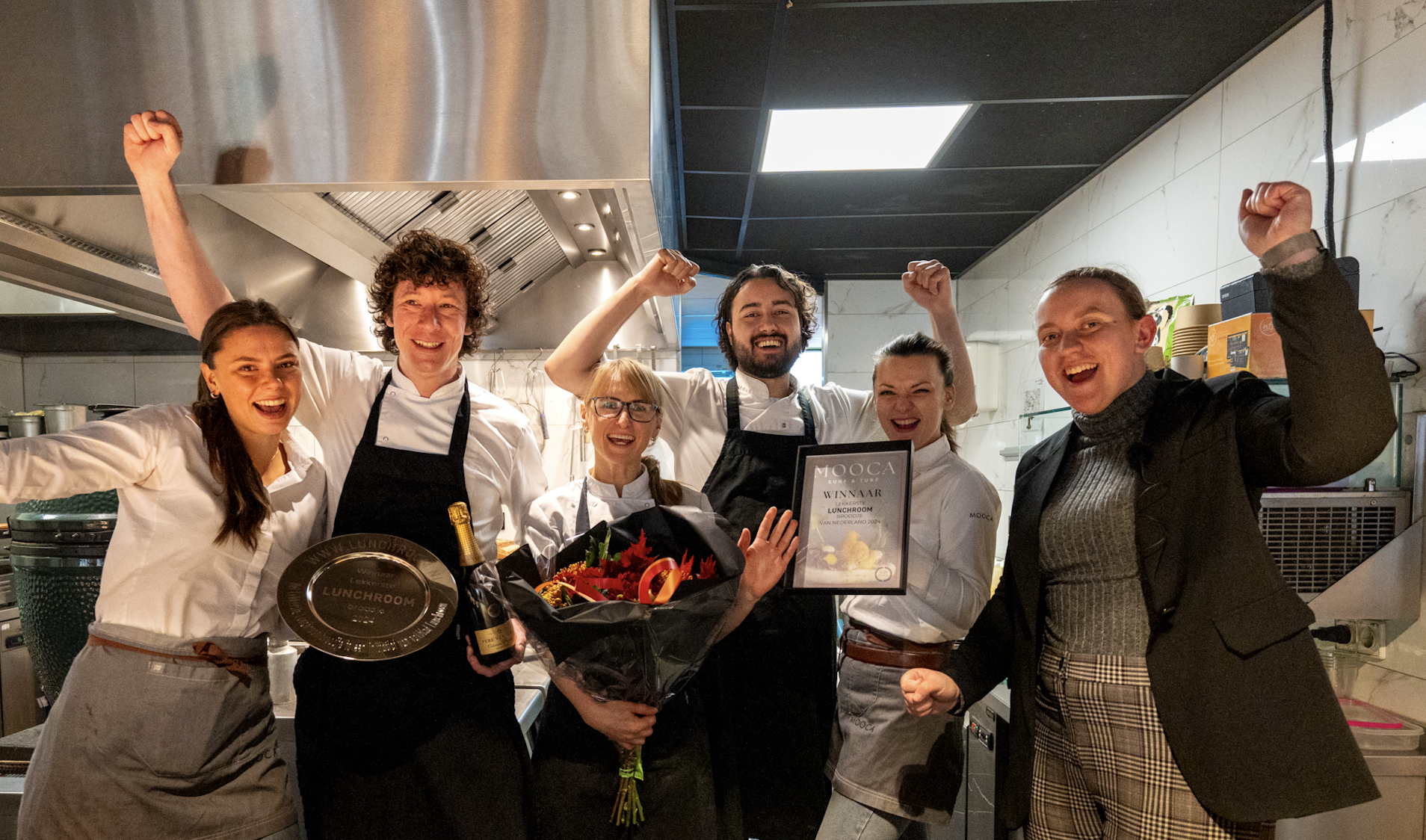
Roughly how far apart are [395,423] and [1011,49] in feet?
7.48

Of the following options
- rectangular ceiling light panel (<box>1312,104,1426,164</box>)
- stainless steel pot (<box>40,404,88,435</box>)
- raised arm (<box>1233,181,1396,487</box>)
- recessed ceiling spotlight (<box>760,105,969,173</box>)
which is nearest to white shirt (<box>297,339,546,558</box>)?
raised arm (<box>1233,181,1396,487</box>)

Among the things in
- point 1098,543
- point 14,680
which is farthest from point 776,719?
point 14,680

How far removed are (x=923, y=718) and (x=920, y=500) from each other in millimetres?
441

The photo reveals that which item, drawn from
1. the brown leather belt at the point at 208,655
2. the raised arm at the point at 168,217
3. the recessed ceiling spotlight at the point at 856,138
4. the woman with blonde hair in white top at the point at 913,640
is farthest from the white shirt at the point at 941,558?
the recessed ceiling spotlight at the point at 856,138

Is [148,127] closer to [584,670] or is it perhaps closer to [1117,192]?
[584,670]

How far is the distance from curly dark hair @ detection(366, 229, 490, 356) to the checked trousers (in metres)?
1.31

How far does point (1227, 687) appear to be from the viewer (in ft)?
3.76

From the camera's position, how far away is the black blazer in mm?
1054

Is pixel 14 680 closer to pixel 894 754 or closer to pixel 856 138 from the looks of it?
pixel 894 754

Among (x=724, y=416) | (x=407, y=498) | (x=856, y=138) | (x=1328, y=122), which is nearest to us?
(x=407, y=498)

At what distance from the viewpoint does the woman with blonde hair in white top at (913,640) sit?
5.10ft

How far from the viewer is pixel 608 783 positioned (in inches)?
55.2

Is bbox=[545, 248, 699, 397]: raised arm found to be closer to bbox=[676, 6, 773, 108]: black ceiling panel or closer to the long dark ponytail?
the long dark ponytail

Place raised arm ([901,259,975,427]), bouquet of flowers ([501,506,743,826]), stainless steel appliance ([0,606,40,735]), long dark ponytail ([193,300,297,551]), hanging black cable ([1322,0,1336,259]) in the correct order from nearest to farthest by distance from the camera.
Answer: bouquet of flowers ([501,506,743,826]), long dark ponytail ([193,300,297,551]), raised arm ([901,259,975,427]), hanging black cable ([1322,0,1336,259]), stainless steel appliance ([0,606,40,735])
